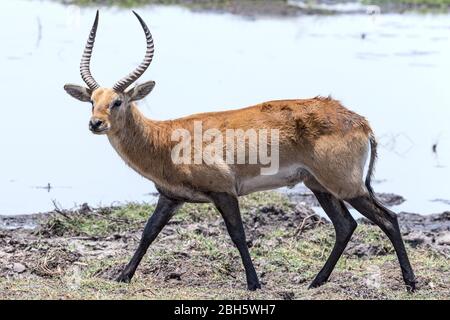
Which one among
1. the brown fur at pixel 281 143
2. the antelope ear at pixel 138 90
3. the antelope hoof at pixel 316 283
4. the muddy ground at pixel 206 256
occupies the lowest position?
the muddy ground at pixel 206 256

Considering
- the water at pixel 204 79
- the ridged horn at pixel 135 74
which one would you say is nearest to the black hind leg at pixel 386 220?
the ridged horn at pixel 135 74

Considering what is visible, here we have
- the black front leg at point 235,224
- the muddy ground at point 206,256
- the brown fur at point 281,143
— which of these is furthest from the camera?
the brown fur at point 281,143

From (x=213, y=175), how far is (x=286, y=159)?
70 cm

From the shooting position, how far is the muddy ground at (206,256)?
10.6 metres

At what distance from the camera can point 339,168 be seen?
11156mm

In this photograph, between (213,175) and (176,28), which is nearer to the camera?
(213,175)

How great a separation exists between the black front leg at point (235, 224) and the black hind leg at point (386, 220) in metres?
1.08

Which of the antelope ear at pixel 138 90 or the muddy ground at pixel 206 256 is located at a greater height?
the antelope ear at pixel 138 90

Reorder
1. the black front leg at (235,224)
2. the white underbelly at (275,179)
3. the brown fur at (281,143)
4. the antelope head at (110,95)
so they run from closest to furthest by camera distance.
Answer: the antelope head at (110,95) < the black front leg at (235,224) < the brown fur at (281,143) < the white underbelly at (275,179)

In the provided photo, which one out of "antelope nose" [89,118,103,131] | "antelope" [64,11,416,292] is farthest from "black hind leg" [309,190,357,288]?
"antelope nose" [89,118,103,131]

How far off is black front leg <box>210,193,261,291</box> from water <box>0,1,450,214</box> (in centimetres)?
431

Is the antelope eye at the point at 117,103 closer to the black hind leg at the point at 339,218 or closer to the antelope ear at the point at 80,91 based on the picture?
the antelope ear at the point at 80,91
